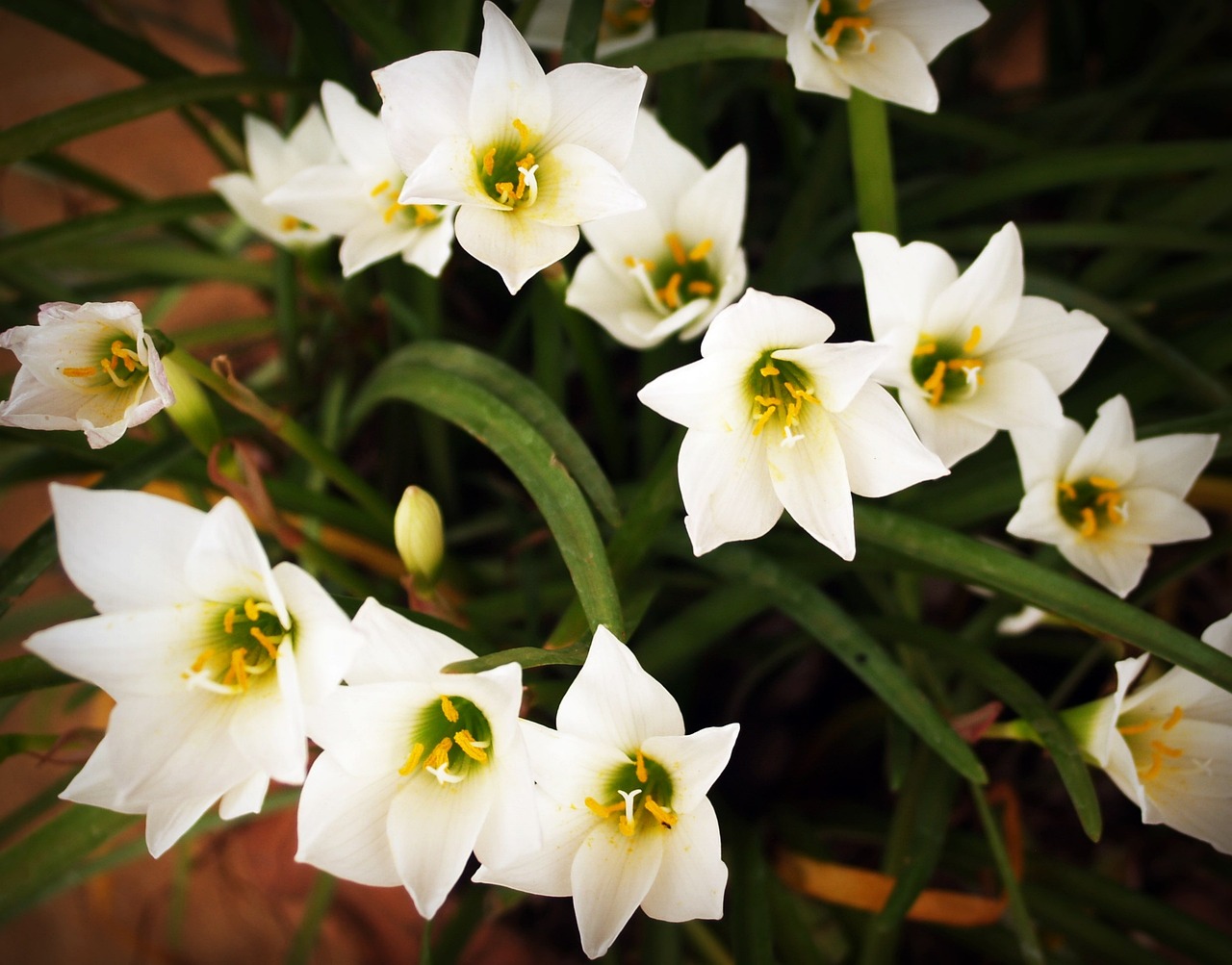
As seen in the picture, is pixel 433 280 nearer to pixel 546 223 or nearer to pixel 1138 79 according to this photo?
pixel 546 223

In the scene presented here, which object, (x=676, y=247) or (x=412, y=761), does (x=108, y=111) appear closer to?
(x=676, y=247)

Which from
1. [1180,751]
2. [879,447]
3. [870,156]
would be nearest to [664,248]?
[870,156]

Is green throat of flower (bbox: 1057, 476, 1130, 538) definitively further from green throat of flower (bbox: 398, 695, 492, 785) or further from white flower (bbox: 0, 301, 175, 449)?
white flower (bbox: 0, 301, 175, 449)

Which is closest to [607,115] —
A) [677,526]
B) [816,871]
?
[677,526]

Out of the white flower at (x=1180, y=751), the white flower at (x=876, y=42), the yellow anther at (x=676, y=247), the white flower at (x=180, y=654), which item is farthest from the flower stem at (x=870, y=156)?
the white flower at (x=180, y=654)

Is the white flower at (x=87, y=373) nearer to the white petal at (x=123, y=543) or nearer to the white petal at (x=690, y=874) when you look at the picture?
the white petal at (x=123, y=543)

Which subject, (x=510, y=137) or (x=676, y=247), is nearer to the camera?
(x=510, y=137)
